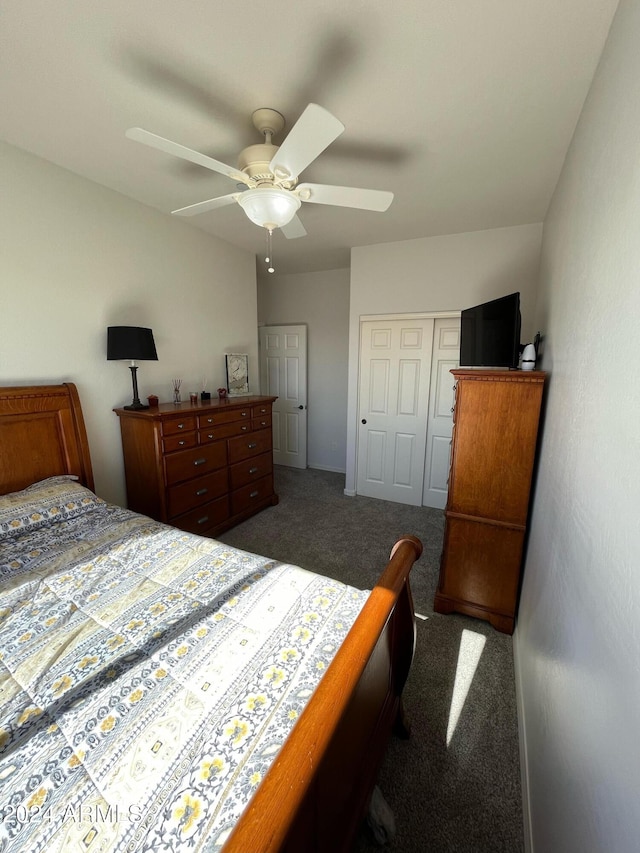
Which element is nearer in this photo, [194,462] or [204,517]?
[194,462]

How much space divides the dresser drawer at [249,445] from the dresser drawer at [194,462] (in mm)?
108

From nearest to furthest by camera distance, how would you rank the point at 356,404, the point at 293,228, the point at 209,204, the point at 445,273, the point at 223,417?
the point at 209,204 < the point at 293,228 < the point at 223,417 < the point at 445,273 < the point at 356,404

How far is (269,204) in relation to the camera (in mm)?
1528

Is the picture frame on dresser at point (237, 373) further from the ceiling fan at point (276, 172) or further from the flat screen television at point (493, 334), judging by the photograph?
the flat screen television at point (493, 334)

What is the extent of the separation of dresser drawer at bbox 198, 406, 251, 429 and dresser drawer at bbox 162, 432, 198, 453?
116 millimetres

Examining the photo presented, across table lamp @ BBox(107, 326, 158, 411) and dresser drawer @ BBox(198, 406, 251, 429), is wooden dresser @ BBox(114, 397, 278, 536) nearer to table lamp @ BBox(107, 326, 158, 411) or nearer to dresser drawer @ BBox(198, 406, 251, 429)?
dresser drawer @ BBox(198, 406, 251, 429)

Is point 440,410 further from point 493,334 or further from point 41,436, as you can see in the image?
point 41,436

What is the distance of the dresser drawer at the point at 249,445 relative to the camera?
3.19 meters

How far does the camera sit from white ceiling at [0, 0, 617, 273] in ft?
4.02

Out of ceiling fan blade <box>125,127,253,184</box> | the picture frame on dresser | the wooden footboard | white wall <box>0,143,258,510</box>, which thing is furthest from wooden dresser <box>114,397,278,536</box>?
the wooden footboard

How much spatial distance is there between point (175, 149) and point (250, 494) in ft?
9.02

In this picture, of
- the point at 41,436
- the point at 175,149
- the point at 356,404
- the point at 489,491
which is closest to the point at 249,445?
the point at 356,404

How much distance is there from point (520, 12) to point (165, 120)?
1593 mm

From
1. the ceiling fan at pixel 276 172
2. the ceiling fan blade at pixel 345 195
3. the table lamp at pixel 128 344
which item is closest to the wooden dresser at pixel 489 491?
the ceiling fan blade at pixel 345 195
